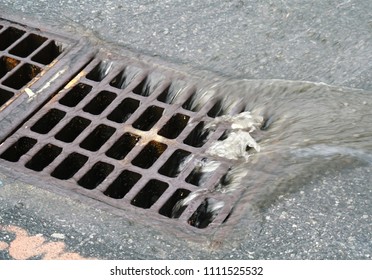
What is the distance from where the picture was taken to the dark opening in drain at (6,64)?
359 centimetres

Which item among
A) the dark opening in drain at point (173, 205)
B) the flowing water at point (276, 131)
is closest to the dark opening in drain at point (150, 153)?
the flowing water at point (276, 131)

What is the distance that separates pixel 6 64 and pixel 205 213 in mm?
1303

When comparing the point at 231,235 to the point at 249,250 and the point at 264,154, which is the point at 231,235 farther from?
the point at 264,154

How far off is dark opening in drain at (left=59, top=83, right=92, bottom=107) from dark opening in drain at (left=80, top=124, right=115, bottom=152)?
0.26 m

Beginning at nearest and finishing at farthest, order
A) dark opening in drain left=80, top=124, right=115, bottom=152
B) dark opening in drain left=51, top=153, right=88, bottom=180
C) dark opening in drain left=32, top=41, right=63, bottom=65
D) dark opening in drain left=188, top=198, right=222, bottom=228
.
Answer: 1. dark opening in drain left=188, top=198, right=222, bottom=228
2. dark opening in drain left=51, top=153, right=88, bottom=180
3. dark opening in drain left=80, top=124, right=115, bottom=152
4. dark opening in drain left=32, top=41, right=63, bottom=65

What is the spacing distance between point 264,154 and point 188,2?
47.7 inches

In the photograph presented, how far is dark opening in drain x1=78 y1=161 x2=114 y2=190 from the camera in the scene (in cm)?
302

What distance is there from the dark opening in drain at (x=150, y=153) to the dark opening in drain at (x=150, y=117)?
7.0 inches

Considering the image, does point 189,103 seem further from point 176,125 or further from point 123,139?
point 123,139

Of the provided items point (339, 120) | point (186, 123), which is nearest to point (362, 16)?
point (339, 120)

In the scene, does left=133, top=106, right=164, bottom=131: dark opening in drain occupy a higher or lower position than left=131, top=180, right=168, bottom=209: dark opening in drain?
higher

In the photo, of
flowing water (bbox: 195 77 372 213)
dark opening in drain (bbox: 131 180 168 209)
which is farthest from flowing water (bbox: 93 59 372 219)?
dark opening in drain (bbox: 131 180 168 209)

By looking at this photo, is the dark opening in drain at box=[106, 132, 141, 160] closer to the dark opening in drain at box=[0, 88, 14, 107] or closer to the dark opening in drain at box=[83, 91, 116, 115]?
the dark opening in drain at box=[83, 91, 116, 115]

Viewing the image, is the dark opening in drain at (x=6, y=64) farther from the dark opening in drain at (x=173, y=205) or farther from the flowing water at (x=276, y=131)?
the dark opening in drain at (x=173, y=205)
